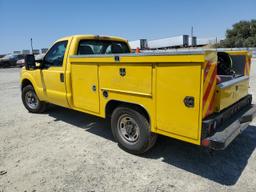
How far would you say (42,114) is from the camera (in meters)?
6.56

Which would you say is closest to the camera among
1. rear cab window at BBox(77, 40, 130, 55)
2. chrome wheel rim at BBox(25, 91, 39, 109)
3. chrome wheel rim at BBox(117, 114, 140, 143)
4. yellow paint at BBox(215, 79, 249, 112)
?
Result: yellow paint at BBox(215, 79, 249, 112)

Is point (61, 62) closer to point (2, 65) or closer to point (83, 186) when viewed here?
point (83, 186)

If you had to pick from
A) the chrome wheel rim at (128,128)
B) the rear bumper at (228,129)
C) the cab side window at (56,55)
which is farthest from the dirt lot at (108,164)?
the cab side window at (56,55)

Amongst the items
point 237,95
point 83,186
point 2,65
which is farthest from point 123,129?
point 2,65

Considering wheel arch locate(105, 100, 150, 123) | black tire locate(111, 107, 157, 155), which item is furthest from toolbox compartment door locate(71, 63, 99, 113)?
black tire locate(111, 107, 157, 155)

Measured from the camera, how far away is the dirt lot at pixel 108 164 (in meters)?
3.03

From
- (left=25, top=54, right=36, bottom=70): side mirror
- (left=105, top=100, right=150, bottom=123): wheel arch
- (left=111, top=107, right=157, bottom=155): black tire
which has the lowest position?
(left=111, top=107, right=157, bottom=155): black tire

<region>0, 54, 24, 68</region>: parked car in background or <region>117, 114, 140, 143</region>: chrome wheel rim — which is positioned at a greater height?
<region>0, 54, 24, 68</region>: parked car in background

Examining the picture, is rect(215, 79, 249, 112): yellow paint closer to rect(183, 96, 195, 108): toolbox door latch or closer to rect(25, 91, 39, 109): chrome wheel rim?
rect(183, 96, 195, 108): toolbox door latch

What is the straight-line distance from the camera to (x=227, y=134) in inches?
117

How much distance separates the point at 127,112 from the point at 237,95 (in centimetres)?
186

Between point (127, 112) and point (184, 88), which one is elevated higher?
point (184, 88)

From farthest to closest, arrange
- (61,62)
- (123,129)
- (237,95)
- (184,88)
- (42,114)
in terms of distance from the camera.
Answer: (42,114) → (61,62) → (123,129) → (237,95) → (184,88)

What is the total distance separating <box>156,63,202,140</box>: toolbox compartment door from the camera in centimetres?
276
